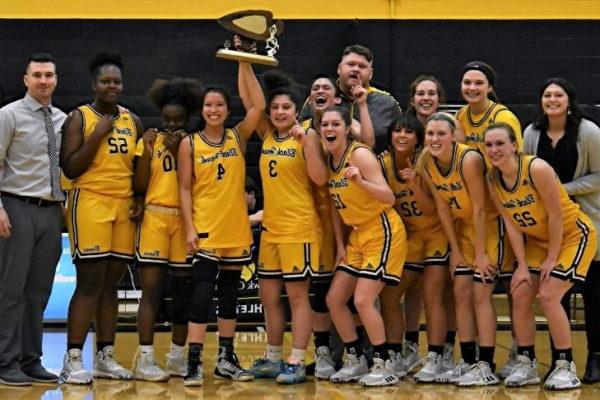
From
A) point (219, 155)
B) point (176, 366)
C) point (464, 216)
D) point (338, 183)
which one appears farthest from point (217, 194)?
point (464, 216)

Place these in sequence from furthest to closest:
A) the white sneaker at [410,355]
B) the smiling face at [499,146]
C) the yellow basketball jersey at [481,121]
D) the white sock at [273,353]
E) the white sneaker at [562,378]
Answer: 1. the white sneaker at [410,355]
2. the white sock at [273,353]
3. the yellow basketball jersey at [481,121]
4. the white sneaker at [562,378]
5. the smiling face at [499,146]

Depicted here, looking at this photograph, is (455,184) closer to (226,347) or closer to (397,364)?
(397,364)

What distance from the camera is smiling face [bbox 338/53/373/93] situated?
21.0ft

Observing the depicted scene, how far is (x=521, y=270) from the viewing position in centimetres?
594

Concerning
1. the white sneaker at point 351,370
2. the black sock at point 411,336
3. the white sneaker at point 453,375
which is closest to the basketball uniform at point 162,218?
the white sneaker at point 351,370

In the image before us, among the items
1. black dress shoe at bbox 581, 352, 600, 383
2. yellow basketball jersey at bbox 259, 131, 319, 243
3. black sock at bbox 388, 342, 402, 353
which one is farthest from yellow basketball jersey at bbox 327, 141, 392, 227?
black dress shoe at bbox 581, 352, 600, 383

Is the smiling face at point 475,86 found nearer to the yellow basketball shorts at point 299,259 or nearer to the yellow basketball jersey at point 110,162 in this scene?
the yellow basketball shorts at point 299,259

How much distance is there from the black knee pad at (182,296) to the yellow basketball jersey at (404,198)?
1283 mm

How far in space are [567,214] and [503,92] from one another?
4105mm

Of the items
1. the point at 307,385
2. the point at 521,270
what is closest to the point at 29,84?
the point at 307,385

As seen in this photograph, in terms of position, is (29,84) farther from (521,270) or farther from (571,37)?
(571,37)

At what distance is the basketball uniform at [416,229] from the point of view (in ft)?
20.4

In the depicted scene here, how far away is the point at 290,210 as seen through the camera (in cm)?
612

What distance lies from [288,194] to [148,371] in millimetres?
1281
